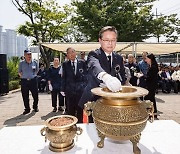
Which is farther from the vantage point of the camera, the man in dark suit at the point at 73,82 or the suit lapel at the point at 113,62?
the man in dark suit at the point at 73,82

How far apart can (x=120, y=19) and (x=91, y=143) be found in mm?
17539

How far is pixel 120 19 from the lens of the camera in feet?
59.2

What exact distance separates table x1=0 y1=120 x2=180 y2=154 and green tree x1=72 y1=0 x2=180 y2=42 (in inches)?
657

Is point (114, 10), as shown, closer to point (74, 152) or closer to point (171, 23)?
point (171, 23)

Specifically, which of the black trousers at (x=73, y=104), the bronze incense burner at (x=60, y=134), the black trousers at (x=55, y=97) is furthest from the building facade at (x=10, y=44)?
the bronze incense burner at (x=60, y=134)

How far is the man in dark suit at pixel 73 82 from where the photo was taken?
12.7 ft

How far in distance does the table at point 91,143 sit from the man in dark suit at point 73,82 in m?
2.10

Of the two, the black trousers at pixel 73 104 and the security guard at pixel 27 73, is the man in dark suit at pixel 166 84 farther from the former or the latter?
the black trousers at pixel 73 104

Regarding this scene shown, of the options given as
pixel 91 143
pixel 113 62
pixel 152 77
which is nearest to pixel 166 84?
pixel 152 77

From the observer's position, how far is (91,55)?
173 cm

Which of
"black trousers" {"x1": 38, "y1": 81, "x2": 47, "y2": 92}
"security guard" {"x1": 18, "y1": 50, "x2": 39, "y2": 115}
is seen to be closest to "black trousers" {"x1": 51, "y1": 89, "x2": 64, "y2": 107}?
"security guard" {"x1": 18, "y1": 50, "x2": 39, "y2": 115}

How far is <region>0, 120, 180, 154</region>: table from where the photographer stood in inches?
52.7

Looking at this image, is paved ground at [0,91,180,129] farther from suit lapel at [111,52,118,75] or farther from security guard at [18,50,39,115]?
suit lapel at [111,52,118,75]

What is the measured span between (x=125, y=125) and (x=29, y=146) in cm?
66
